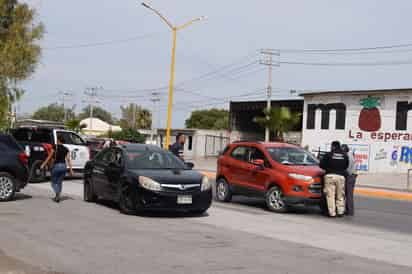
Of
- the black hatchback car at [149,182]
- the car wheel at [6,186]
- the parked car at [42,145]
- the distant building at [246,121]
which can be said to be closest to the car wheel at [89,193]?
the black hatchback car at [149,182]

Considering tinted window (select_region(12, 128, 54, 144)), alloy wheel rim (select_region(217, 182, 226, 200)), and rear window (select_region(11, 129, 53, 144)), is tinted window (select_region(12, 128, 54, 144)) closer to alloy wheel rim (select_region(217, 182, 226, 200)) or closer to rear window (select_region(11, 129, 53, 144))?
rear window (select_region(11, 129, 53, 144))

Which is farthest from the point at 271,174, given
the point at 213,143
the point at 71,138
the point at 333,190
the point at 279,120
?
the point at 213,143

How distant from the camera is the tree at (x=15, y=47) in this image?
20625mm

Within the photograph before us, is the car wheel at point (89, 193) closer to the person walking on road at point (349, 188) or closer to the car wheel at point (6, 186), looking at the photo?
the car wheel at point (6, 186)

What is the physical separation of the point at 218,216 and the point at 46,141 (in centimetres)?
1092

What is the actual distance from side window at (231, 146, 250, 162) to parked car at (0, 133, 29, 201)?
5534 millimetres

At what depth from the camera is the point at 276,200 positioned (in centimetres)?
1481

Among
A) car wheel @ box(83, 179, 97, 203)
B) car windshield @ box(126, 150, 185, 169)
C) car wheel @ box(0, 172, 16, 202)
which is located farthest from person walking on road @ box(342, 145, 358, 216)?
car wheel @ box(0, 172, 16, 202)

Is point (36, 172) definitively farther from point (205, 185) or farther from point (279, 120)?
point (279, 120)

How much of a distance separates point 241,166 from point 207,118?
97578 millimetres

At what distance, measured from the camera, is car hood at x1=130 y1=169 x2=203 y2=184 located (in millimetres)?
12656

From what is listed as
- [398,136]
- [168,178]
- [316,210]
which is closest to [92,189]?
[168,178]

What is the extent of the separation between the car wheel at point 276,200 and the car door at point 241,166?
36.7 inches

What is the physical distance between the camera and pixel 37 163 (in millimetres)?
21672
